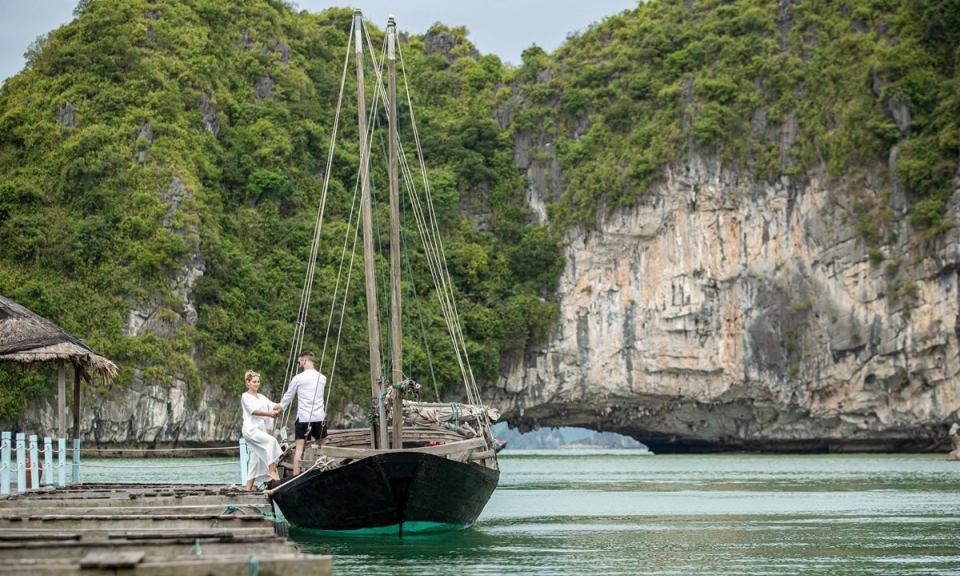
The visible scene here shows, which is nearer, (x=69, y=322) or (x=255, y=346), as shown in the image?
(x=69, y=322)

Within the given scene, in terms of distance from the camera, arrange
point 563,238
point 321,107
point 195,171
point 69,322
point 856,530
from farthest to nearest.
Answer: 1. point 321,107
2. point 563,238
3. point 195,171
4. point 69,322
5. point 856,530

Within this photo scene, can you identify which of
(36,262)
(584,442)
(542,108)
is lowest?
(584,442)

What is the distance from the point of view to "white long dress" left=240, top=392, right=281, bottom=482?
14.1 meters

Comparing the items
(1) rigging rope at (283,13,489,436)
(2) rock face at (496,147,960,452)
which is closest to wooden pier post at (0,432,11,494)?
(1) rigging rope at (283,13,489,436)

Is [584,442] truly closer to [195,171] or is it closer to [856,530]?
[195,171]

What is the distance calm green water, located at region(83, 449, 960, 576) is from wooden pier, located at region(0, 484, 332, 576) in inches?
75.4

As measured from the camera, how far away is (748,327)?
5125 cm

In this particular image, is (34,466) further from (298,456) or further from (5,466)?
(298,456)

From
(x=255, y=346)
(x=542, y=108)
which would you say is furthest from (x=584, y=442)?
(x=255, y=346)

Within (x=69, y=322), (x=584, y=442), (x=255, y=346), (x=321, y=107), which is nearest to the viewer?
(x=69, y=322)

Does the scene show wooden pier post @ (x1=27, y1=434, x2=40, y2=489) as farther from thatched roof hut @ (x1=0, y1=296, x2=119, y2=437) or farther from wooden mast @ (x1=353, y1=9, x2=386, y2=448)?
wooden mast @ (x1=353, y1=9, x2=386, y2=448)

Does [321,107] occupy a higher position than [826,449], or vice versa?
[321,107]

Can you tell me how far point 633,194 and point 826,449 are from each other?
1321cm

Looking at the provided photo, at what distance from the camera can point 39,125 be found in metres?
50.3
